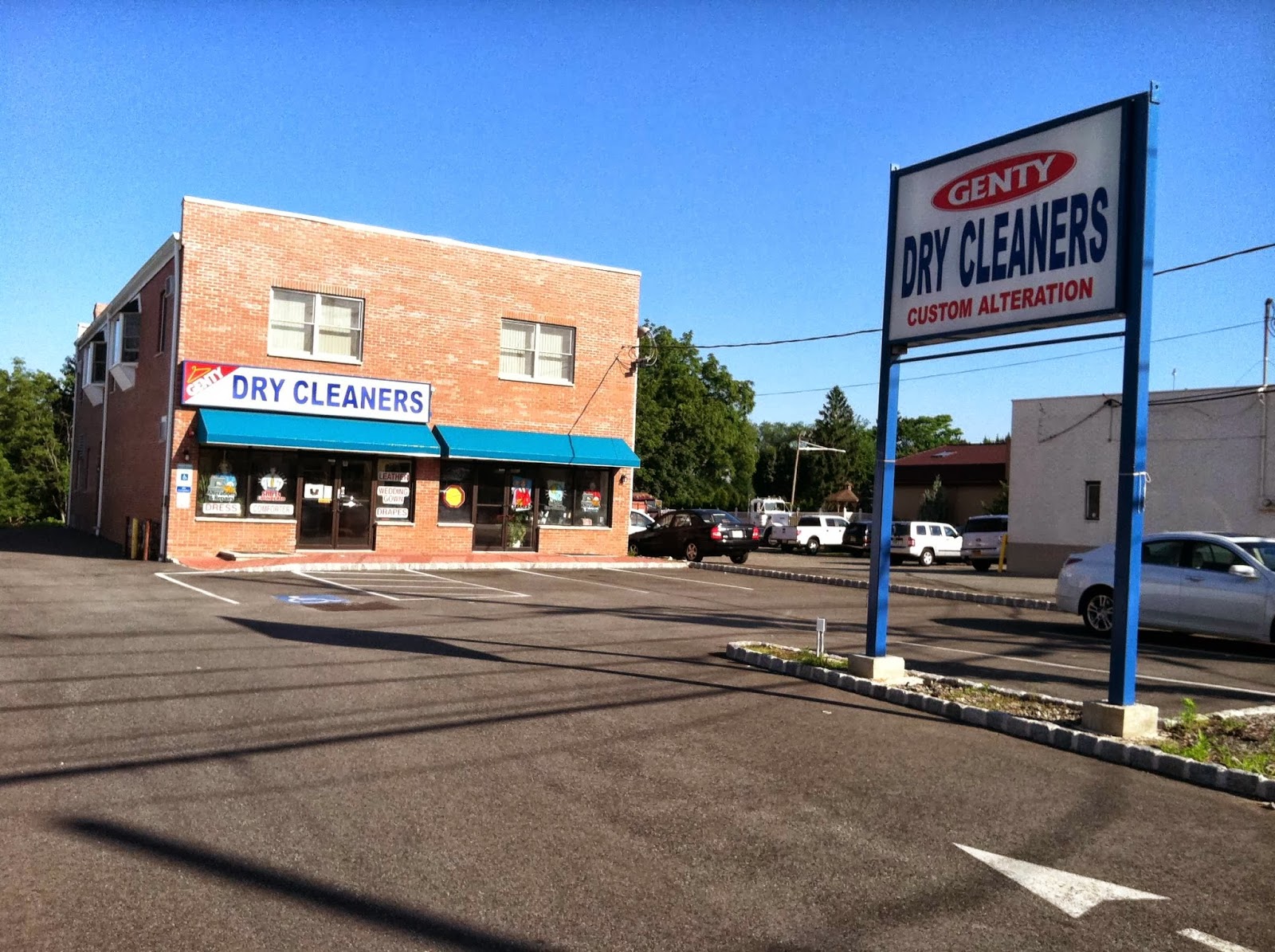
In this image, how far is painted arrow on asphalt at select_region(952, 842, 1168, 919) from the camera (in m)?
4.81

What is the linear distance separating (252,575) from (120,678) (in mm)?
10713

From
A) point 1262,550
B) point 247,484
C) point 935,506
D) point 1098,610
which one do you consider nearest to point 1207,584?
point 1262,550

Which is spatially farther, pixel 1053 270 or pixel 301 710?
pixel 1053 270

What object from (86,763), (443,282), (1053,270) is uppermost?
(443,282)

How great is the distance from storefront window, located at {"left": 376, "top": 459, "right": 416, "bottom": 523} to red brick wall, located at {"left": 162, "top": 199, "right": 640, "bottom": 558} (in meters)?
0.27

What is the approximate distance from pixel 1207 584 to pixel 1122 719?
286 inches

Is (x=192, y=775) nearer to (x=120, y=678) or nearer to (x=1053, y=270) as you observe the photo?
(x=120, y=678)

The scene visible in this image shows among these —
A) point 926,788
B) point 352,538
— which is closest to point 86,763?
point 926,788

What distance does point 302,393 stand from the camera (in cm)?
2405

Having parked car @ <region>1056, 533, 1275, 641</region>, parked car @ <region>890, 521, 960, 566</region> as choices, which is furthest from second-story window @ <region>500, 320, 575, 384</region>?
parked car @ <region>890, 521, 960, 566</region>

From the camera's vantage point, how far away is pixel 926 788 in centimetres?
664

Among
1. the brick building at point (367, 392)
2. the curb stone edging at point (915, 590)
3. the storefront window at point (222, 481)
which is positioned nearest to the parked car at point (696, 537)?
the curb stone edging at point (915, 590)

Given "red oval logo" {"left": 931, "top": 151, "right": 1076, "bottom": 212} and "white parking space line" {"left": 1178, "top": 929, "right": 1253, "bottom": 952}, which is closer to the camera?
"white parking space line" {"left": 1178, "top": 929, "right": 1253, "bottom": 952}

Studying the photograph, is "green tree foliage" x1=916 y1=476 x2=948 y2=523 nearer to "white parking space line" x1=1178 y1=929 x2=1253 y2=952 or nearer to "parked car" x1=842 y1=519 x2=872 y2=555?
"parked car" x1=842 y1=519 x2=872 y2=555
